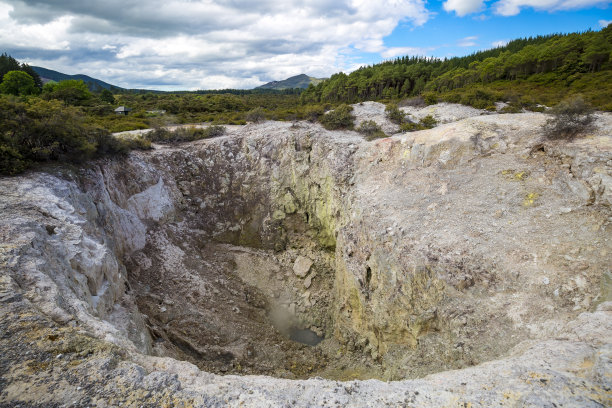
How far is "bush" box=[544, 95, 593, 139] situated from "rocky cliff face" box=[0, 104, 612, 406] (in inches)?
27.9

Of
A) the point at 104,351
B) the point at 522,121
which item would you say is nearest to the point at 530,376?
the point at 104,351

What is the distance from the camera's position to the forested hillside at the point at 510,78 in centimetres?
3122

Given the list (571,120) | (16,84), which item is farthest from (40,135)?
(16,84)

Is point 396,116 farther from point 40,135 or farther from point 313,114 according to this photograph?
point 40,135

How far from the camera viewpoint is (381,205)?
582 inches

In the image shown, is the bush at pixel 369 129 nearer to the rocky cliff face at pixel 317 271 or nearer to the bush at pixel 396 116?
the rocky cliff face at pixel 317 271

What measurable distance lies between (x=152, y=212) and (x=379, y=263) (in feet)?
47.3

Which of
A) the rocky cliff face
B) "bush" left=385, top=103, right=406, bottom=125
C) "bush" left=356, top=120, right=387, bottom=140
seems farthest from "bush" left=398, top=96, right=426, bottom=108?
the rocky cliff face

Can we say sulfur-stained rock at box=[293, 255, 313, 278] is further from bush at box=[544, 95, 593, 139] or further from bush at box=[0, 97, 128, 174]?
bush at box=[544, 95, 593, 139]

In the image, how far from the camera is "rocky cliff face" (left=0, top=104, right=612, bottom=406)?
5.75 m

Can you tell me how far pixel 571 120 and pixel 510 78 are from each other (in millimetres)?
47430

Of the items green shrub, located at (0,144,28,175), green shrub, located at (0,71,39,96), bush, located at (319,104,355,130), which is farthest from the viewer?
green shrub, located at (0,71,39,96)

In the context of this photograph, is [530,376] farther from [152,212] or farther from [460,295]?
[152,212]

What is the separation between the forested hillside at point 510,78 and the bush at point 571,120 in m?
12.4
